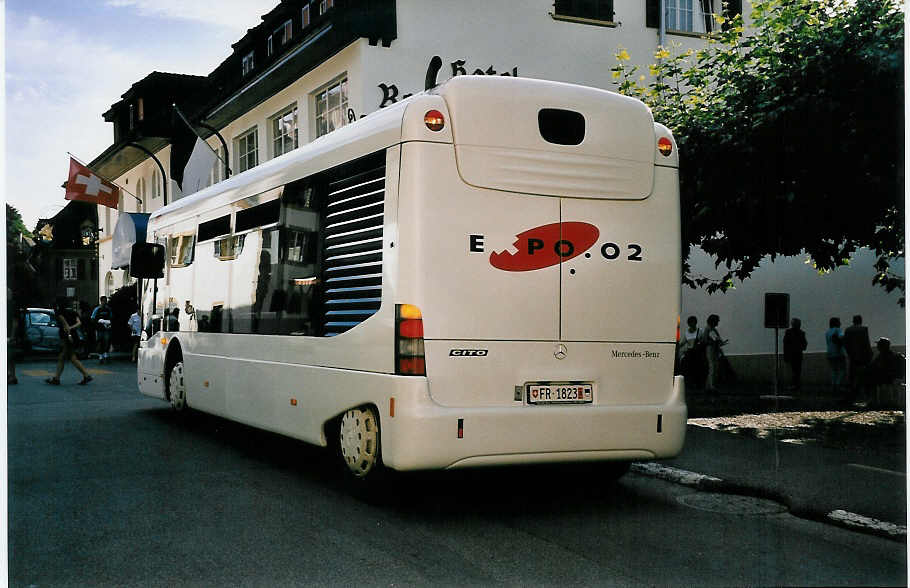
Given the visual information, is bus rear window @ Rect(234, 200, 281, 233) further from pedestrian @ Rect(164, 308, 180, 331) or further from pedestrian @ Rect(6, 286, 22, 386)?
pedestrian @ Rect(164, 308, 180, 331)

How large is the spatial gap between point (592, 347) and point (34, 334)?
26.1 metres

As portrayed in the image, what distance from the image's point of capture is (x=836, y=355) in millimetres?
19547

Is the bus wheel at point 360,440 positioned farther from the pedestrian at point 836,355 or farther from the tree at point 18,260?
the pedestrian at point 836,355

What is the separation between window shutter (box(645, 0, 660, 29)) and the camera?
21031mm

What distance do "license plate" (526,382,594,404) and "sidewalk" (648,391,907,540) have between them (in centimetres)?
172

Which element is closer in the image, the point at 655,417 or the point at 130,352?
the point at 655,417


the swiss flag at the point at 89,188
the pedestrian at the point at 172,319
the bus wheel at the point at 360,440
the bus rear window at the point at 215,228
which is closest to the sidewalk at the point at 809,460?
the bus wheel at the point at 360,440

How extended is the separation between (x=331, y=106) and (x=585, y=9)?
566cm

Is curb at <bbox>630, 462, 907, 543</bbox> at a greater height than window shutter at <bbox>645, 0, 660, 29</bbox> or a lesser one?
lesser

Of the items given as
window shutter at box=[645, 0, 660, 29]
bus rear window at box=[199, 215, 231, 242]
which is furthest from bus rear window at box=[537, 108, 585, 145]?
window shutter at box=[645, 0, 660, 29]

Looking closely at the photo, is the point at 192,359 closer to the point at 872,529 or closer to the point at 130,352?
the point at 872,529

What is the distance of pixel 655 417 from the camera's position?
22.4 ft

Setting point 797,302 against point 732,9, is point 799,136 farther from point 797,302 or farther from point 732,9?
point 797,302

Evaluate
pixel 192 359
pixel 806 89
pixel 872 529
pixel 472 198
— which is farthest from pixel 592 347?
pixel 806 89
